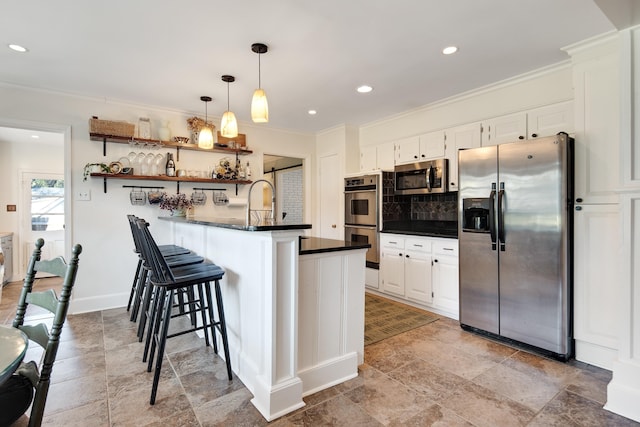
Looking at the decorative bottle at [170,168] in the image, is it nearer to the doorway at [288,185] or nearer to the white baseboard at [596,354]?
the doorway at [288,185]

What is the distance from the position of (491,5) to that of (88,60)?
3.19 meters

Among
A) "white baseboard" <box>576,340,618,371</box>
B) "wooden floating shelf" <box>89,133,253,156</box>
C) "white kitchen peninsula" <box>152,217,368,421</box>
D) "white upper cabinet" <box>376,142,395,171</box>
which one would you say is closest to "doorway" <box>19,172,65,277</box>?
"wooden floating shelf" <box>89,133,253,156</box>

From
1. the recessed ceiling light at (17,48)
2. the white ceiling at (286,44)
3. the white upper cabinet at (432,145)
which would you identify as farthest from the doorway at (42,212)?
the white upper cabinet at (432,145)

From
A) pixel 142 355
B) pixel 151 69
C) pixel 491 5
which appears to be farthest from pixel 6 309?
pixel 491 5

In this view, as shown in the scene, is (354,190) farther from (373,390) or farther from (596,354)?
(596,354)

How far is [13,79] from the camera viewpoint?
320cm

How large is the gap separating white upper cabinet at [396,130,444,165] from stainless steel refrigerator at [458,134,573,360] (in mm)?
844

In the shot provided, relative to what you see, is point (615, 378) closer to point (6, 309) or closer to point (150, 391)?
point (150, 391)

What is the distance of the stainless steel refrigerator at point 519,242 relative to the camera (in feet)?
8.07

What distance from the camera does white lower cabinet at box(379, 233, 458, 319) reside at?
3.39 metres

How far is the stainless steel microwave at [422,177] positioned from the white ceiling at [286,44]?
31.0 inches

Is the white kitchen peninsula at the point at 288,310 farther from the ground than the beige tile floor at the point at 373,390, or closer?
farther from the ground

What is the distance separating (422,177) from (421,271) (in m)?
1.16

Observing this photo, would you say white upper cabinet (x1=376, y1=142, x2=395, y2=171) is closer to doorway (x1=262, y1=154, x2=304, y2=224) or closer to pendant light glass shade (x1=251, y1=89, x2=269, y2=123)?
doorway (x1=262, y1=154, x2=304, y2=224)
